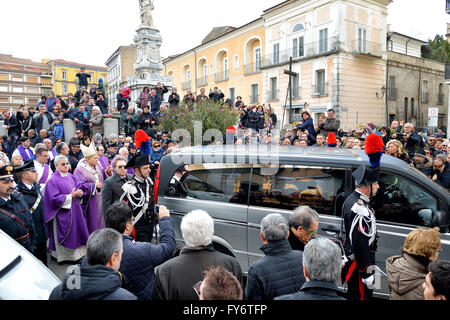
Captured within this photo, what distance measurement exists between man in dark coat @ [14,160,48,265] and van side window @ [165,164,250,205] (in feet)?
6.04

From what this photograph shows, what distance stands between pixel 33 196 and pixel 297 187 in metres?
3.61

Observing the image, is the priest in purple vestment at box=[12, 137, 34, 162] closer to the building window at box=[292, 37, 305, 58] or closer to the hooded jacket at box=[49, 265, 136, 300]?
the hooded jacket at box=[49, 265, 136, 300]

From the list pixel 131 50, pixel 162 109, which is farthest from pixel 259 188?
pixel 131 50

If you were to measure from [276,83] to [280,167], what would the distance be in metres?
30.0

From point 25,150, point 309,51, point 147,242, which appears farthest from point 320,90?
point 147,242

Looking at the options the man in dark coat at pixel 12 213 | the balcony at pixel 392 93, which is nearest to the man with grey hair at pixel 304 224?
the man in dark coat at pixel 12 213

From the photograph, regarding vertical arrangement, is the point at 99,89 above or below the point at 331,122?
above

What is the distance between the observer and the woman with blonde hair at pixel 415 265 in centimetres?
244

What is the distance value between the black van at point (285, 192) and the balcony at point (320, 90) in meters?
25.3

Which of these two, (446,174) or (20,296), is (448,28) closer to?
(446,174)

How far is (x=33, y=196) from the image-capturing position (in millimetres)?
4539

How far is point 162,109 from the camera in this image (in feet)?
41.4

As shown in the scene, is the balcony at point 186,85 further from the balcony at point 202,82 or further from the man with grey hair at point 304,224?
the man with grey hair at point 304,224

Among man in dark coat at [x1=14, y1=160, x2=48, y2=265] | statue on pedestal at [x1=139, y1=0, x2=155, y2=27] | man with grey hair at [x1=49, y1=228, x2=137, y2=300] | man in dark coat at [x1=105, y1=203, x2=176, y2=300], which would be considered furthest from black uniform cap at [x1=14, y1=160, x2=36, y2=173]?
statue on pedestal at [x1=139, y1=0, x2=155, y2=27]
